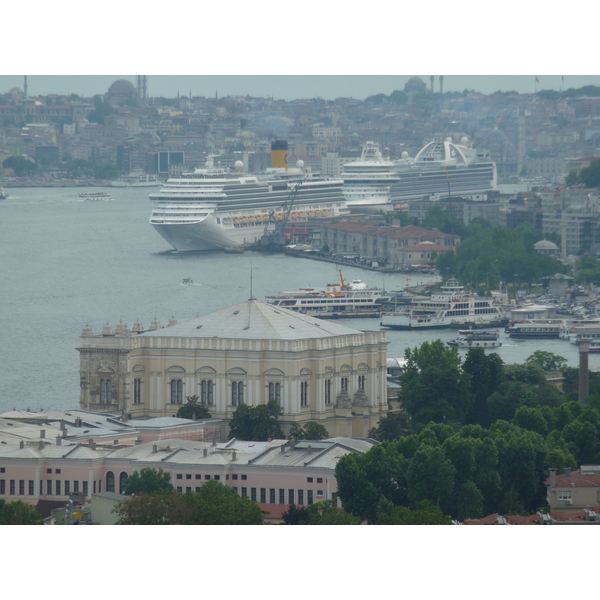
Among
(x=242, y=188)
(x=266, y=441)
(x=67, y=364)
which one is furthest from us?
(x=242, y=188)

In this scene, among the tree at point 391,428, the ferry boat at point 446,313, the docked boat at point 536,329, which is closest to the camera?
the tree at point 391,428

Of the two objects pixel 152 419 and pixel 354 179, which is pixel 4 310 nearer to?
pixel 152 419

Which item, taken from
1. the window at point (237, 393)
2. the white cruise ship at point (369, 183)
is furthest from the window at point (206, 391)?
the white cruise ship at point (369, 183)

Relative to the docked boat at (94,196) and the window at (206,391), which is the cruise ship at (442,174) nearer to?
the docked boat at (94,196)

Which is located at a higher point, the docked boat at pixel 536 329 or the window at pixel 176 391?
the window at pixel 176 391

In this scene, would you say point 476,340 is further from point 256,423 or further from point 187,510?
point 187,510

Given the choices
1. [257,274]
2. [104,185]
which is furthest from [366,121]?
[257,274]

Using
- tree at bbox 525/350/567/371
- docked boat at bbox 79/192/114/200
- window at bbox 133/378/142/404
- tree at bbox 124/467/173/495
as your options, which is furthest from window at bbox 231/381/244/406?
docked boat at bbox 79/192/114/200

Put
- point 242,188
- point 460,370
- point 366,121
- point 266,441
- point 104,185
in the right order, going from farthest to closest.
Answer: point 366,121 → point 104,185 → point 242,188 → point 460,370 → point 266,441
